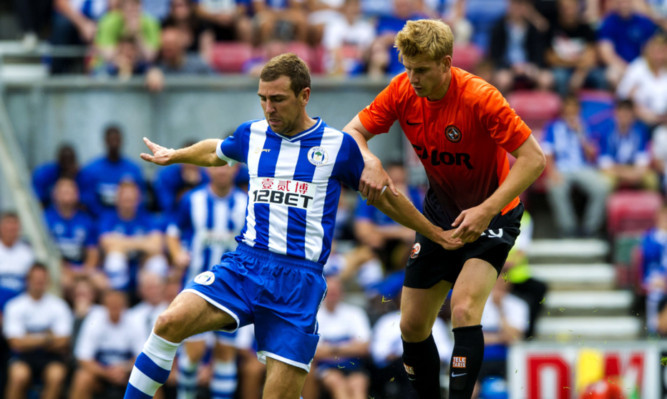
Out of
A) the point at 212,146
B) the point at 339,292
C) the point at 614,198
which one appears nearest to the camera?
the point at 212,146

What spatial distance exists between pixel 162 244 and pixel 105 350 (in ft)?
4.82

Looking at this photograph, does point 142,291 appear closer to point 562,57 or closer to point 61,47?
point 61,47

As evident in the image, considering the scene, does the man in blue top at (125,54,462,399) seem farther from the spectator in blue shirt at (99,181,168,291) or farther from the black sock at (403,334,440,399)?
the spectator in blue shirt at (99,181,168,291)

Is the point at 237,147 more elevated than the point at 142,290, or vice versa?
the point at 237,147

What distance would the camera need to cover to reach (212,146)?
268 inches

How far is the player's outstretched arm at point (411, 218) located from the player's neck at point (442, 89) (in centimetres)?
68

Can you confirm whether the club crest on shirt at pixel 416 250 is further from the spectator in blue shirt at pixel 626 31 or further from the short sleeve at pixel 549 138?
the spectator in blue shirt at pixel 626 31

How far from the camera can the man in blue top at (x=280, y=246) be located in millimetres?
6234

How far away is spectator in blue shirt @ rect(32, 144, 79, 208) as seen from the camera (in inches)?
495

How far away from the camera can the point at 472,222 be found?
20.8 ft

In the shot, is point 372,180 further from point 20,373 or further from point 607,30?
point 607,30

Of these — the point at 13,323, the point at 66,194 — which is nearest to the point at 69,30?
the point at 66,194

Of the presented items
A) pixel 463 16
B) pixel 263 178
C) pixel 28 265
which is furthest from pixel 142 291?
pixel 463 16

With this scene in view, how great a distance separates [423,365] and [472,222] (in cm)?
130
